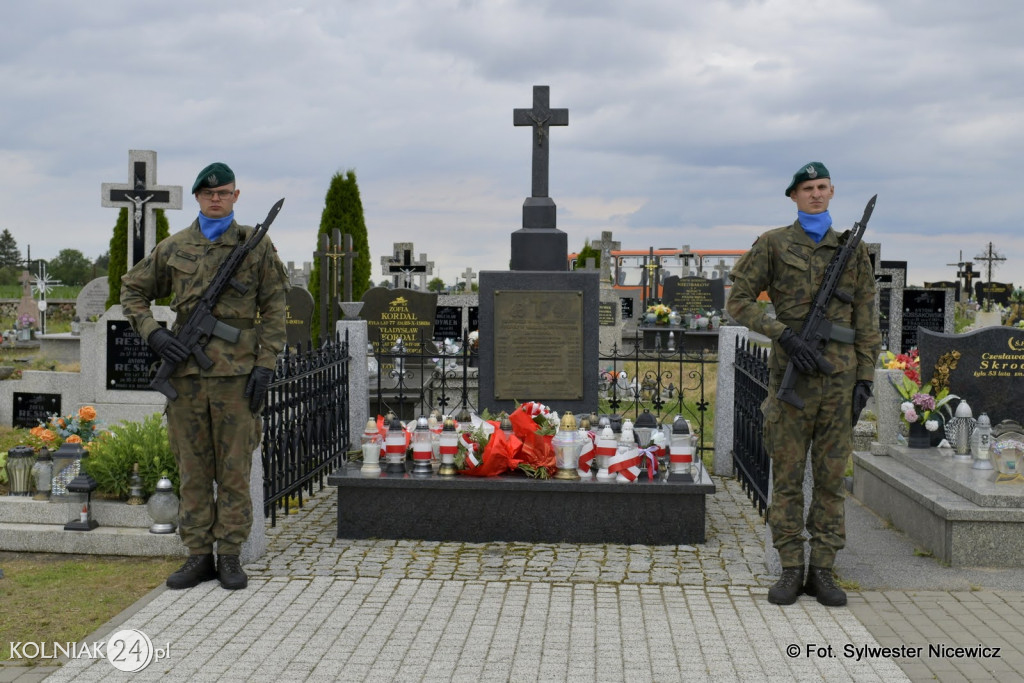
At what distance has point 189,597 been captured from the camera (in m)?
5.45

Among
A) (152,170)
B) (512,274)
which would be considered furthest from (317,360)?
(152,170)

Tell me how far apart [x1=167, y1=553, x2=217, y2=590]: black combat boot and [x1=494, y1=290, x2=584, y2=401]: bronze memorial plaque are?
320 cm

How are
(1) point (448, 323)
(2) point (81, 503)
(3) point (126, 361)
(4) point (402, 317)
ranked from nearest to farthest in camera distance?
(2) point (81, 503) → (3) point (126, 361) → (4) point (402, 317) → (1) point (448, 323)

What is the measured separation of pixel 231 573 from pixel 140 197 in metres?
7.85

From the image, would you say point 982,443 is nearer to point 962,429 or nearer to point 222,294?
point 962,429

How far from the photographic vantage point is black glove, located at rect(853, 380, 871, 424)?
531cm

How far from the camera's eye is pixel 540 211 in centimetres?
881

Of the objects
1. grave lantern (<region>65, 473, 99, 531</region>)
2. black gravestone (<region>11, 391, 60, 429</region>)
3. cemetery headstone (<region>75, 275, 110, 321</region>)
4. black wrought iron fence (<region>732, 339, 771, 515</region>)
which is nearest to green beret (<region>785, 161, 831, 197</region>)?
black wrought iron fence (<region>732, 339, 771, 515</region>)

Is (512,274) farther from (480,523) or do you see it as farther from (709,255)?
(709,255)

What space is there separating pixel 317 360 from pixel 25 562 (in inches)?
105

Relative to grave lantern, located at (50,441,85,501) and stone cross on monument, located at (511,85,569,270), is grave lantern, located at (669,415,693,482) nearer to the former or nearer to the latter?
stone cross on monument, located at (511,85,569,270)

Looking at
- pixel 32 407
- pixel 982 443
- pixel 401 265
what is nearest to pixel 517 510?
pixel 982 443

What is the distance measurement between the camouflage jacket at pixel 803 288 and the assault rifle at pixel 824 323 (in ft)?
0.15

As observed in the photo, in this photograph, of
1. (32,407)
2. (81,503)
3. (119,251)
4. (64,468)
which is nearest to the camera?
(81,503)
